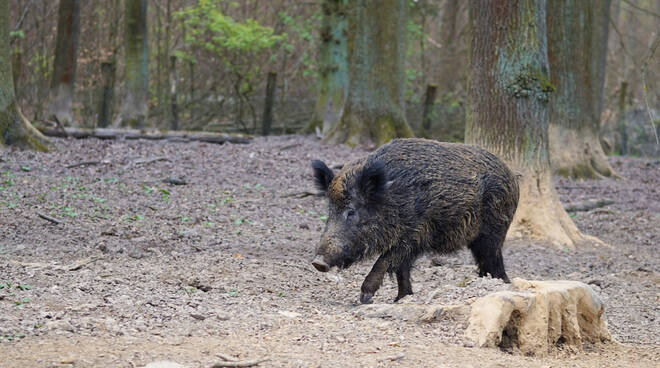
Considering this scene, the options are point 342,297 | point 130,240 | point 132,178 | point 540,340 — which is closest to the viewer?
point 540,340

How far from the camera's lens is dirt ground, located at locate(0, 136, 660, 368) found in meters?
4.66

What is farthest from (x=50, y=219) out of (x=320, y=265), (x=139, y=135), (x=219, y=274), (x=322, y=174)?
(x=139, y=135)

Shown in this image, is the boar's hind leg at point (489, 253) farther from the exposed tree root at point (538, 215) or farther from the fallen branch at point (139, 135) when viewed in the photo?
the fallen branch at point (139, 135)

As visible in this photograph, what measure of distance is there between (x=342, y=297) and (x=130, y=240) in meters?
2.54

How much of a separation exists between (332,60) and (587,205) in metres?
9.03

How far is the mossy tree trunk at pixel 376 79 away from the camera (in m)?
17.1

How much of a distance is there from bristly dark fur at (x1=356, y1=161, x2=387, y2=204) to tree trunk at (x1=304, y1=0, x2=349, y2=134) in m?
13.0

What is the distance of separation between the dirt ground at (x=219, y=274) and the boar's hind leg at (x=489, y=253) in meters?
0.31

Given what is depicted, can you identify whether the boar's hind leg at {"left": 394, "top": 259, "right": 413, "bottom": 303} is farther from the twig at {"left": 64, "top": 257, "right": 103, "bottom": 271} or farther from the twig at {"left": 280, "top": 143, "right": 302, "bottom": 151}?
the twig at {"left": 280, "top": 143, "right": 302, "bottom": 151}

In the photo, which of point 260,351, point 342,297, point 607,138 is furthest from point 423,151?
point 607,138

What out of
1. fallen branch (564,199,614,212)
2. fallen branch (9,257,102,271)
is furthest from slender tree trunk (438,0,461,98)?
fallen branch (9,257,102,271)

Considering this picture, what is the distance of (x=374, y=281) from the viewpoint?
6508mm

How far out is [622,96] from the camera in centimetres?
2294

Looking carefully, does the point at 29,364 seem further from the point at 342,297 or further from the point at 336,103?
the point at 336,103
